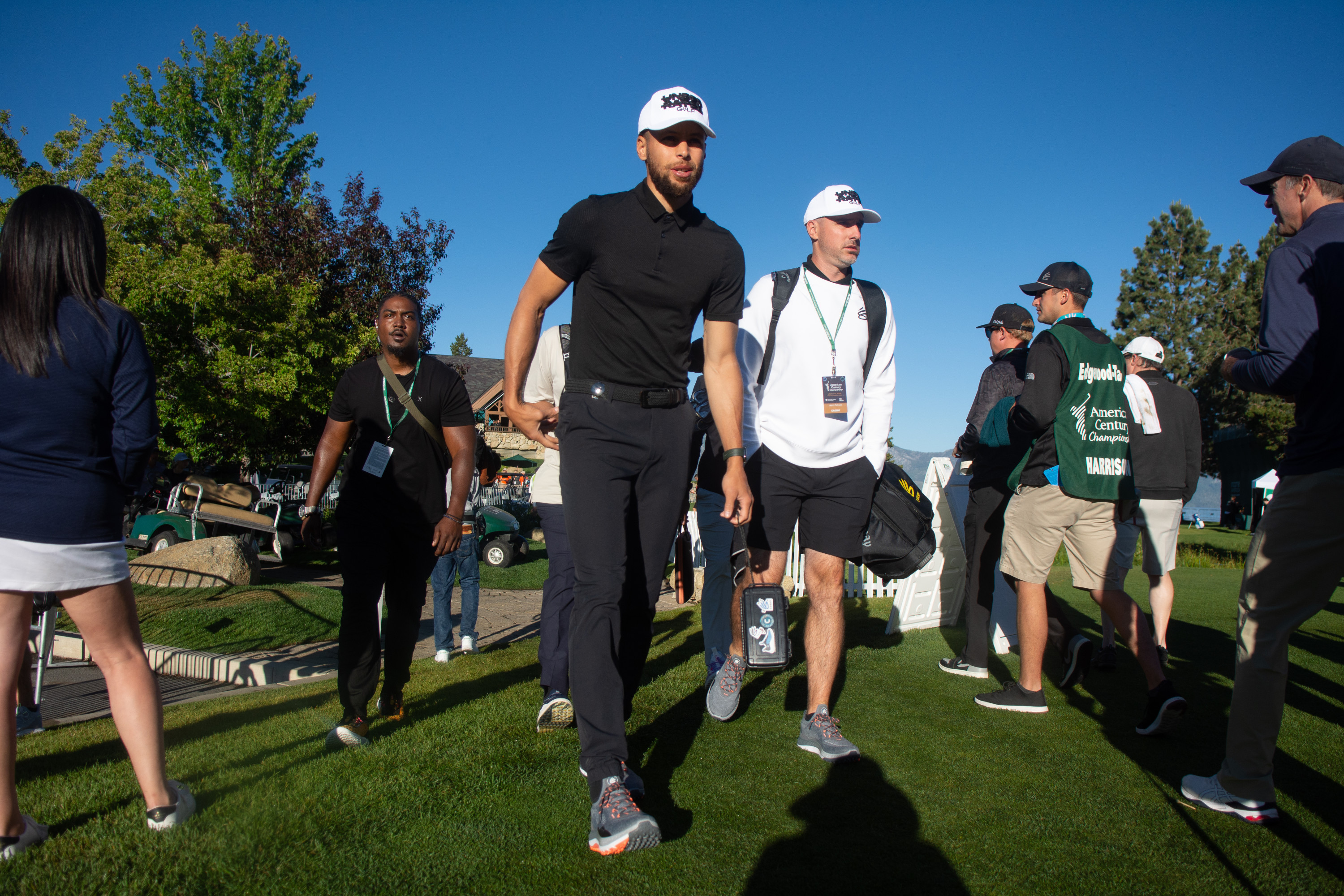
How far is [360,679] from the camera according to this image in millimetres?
3576

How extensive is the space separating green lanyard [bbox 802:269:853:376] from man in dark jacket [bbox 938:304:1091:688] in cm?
160

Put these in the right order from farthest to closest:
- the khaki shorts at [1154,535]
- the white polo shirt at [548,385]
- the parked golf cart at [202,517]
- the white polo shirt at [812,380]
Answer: the parked golf cart at [202,517] → the khaki shorts at [1154,535] → the white polo shirt at [548,385] → the white polo shirt at [812,380]

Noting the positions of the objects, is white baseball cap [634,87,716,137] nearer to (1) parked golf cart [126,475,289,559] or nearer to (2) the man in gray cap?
(2) the man in gray cap

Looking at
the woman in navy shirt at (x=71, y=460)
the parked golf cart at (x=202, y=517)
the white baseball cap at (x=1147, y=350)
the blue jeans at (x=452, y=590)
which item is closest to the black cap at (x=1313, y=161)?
the white baseball cap at (x=1147, y=350)

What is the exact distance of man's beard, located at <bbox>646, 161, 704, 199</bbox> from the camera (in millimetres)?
→ 2760

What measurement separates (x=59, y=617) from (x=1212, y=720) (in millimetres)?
8763

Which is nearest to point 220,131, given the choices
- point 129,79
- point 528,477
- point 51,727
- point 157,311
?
point 129,79

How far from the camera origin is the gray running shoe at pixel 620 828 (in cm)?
229

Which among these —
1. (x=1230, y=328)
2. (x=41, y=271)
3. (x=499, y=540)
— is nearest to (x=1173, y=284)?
(x=1230, y=328)

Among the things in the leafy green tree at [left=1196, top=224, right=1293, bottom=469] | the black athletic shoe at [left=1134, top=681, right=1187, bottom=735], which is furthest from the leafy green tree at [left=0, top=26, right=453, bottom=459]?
the leafy green tree at [left=1196, top=224, right=1293, bottom=469]

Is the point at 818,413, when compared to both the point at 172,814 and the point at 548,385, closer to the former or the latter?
the point at 548,385

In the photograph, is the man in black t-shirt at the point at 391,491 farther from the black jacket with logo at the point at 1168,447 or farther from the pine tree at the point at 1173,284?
the pine tree at the point at 1173,284

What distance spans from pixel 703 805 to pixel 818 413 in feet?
5.96

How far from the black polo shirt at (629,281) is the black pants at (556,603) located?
1.28 meters
